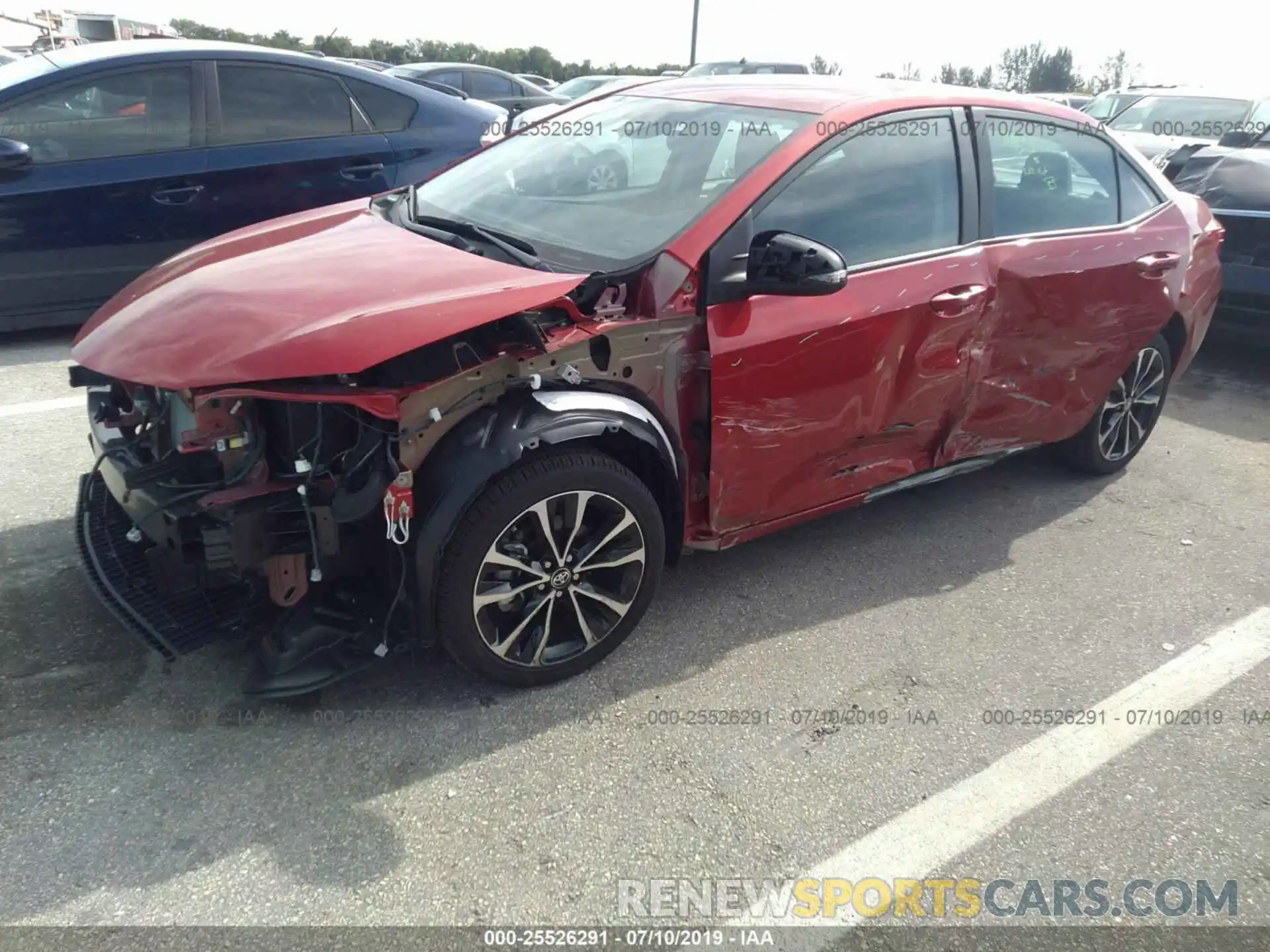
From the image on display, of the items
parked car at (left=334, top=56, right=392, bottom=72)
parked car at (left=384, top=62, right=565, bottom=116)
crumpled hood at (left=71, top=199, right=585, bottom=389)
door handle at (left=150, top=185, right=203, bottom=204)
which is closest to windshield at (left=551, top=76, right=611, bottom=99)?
parked car at (left=384, top=62, right=565, bottom=116)

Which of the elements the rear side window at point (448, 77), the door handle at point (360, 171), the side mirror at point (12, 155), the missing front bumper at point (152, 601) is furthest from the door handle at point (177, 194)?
the rear side window at point (448, 77)

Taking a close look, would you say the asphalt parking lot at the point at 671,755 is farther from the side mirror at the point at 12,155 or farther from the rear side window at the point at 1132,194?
the side mirror at the point at 12,155

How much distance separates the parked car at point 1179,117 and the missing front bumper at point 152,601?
32.9ft

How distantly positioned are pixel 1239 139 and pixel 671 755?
23.0 ft

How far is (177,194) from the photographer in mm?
5168

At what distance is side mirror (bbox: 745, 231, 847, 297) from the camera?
2723mm

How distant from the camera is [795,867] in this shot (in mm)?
2266

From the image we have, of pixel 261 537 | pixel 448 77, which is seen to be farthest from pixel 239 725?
pixel 448 77

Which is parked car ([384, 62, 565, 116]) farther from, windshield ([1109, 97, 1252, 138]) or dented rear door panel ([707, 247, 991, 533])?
dented rear door panel ([707, 247, 991, 533])

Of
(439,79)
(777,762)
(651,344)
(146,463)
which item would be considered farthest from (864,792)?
(439,79)

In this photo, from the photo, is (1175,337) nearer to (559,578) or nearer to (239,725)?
(559,578)

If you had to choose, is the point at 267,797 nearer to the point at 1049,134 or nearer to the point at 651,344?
the point at 651,344

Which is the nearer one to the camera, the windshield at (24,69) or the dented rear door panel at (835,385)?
the dented rear door panel at (835,385)

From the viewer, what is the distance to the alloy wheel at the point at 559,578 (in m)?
2.61
